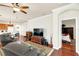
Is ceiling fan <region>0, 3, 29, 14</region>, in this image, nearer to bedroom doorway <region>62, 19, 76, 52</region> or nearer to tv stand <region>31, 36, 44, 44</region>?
tv stand <region>31, 36, 44, 44</region>

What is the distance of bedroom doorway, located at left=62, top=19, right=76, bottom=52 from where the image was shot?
164 cm

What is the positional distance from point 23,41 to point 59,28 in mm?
697

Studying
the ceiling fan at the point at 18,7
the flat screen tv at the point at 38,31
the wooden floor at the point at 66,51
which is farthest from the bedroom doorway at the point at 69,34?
the ceiling fan at the point at 18,7

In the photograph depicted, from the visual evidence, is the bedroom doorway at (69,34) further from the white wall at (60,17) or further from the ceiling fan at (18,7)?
the ceiling fan at (18,7)

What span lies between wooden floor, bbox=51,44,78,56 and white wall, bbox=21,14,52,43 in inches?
11.3

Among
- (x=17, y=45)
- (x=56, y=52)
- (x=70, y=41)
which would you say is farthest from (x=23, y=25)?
(x=70, y=41)

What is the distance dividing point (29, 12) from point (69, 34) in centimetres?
81

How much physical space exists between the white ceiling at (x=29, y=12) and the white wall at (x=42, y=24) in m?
0.08

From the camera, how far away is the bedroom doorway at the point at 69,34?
1.64m

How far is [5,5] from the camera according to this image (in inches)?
64.1

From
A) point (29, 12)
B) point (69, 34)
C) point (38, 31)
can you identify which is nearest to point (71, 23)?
point (69, 34)

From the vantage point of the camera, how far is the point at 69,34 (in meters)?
1.69

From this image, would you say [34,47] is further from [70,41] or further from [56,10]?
[56,10]

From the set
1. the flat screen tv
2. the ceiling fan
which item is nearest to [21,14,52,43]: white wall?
the flat screen tv
